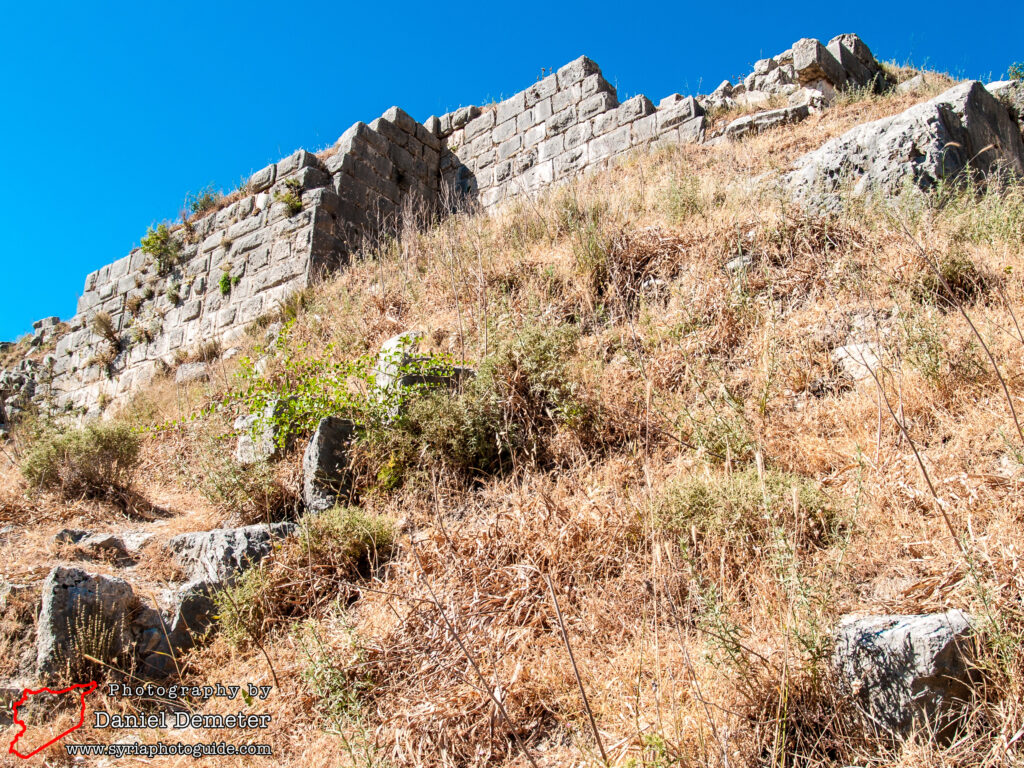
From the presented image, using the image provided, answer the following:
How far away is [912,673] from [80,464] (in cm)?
530

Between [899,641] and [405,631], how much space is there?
6.00 ft

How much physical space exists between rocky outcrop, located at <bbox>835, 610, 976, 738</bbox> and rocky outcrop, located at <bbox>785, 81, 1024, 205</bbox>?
157 inches

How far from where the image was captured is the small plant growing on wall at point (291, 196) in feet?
27.2

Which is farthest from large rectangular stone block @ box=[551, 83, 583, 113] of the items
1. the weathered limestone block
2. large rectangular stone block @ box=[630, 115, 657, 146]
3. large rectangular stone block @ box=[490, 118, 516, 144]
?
the weathered limestone block

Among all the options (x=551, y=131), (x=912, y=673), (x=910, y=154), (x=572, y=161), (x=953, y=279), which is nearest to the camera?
(x=912, y=673)

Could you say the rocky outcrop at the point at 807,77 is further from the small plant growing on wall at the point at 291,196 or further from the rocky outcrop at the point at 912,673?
the rocky outcrop at the point at 912,673

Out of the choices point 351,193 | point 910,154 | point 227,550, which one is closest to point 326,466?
point 227,550

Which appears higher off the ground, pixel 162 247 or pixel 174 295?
pixel 162 247

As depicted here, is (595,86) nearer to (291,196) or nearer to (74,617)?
(291,196)

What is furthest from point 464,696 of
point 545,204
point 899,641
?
point 545,204

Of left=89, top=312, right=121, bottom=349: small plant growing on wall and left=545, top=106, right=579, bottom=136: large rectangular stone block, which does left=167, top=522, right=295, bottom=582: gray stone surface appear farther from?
left=545, top=106, right=579, bottom=136: large rectangular stone block

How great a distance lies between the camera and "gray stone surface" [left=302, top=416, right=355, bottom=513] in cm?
400

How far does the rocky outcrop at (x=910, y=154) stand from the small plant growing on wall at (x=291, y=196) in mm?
5702

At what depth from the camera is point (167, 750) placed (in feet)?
8.30
